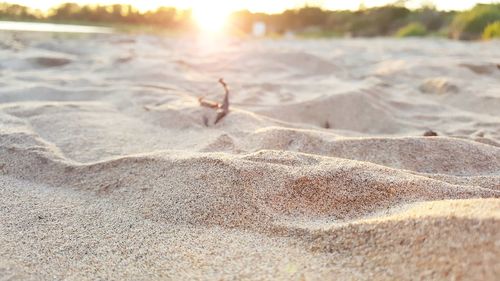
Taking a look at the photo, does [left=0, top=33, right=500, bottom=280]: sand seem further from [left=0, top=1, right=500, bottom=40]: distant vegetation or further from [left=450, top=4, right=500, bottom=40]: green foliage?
[left=0, top=1, right=500, bottom=40]: distant vegetation

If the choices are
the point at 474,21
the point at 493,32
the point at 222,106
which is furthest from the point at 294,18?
the point at 222,106

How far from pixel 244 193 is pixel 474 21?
8.83m

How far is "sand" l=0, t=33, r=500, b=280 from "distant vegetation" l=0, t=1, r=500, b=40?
34.3ft

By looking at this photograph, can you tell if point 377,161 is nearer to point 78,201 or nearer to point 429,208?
point 429,208

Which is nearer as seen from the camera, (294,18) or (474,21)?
(474,21)

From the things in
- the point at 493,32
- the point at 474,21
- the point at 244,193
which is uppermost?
the point at 474,21

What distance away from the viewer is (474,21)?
8555 mm

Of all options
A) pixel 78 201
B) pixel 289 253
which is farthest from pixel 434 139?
pixel 78 201

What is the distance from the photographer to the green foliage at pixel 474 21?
26.9ft

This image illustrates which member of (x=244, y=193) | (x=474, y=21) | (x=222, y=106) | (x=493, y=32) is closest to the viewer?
(x=244, y=193)

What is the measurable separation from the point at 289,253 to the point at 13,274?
1.22 ft

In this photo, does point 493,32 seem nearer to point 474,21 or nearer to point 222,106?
point 474,21

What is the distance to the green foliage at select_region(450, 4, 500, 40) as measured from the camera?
819 cm

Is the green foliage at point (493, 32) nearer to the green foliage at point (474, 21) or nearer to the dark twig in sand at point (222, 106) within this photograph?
the green foliage at point (474, 21)
